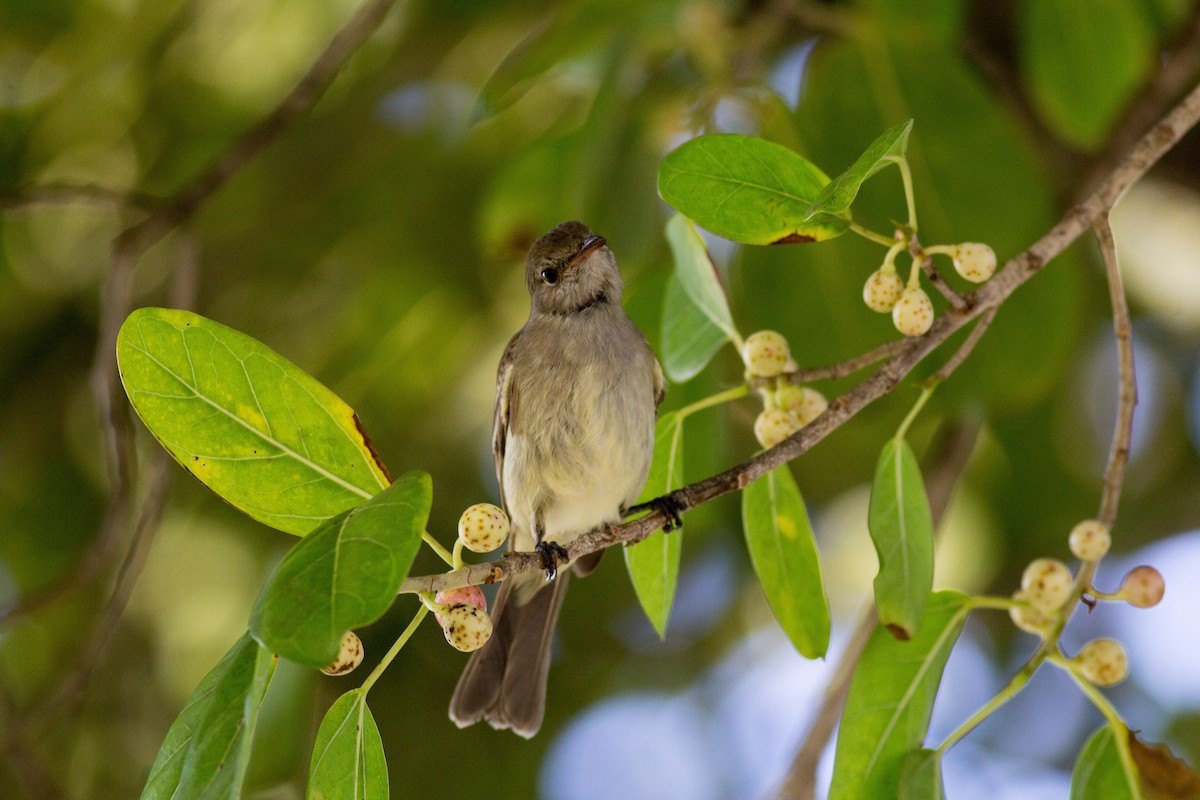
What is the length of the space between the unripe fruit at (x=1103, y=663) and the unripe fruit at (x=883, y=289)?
28.4 inches

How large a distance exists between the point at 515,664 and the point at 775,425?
1367mm

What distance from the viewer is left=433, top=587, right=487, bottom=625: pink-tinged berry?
196 centimetres

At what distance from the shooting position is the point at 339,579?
1.57 metres

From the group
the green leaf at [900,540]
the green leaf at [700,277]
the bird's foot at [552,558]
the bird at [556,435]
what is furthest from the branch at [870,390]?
the bird at [556,435]

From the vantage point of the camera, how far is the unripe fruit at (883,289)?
2143 mm

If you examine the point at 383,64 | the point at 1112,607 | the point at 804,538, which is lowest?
the point at 1112,607

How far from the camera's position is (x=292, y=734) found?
3211 millimetres

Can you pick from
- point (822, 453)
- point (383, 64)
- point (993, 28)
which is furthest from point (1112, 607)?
point (383, 64)

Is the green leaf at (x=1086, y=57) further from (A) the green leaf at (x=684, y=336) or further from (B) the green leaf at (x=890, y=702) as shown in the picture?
(B) the green leaf at (x=890, y=702)

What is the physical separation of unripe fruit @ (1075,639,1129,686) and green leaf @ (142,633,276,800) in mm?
1438

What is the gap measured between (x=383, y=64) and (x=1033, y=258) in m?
3.30

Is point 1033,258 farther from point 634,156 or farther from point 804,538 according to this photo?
point 634,156

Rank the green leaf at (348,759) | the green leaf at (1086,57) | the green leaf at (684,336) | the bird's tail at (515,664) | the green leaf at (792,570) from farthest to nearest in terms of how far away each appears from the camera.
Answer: the green leaf at (1086,57)
the bird's tail at (515,664)
the green leaf at (684,336)
the green leaf at (792,570)
the green leaf at (348,759)

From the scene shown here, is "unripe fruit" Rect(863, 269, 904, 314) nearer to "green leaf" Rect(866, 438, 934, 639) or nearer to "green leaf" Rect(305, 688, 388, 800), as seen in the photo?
"green leaf" Rect(866, 438, 934, 639)
